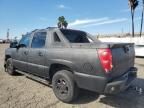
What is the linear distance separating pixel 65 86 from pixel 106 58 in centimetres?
147

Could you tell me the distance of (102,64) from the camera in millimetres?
3803

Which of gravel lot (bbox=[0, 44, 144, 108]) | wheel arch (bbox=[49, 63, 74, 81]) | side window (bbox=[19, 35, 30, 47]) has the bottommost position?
gravel lot (bbox=[0, 44, 144, 108])

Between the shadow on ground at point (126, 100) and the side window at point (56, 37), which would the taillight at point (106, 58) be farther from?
the side window at point (56, 37)

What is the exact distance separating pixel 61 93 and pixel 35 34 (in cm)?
224

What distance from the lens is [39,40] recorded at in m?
5.76

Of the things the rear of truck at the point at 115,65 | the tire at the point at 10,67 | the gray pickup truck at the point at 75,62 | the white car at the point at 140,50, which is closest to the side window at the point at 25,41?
the gray pickup truck at the point at 75,62

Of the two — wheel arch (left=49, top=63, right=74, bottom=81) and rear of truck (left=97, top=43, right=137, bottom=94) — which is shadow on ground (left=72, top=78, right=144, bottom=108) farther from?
wheel arch (left=49, top=63, right=74, bottom=81)

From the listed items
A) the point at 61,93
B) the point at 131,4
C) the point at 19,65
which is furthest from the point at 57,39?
the point at 131,4

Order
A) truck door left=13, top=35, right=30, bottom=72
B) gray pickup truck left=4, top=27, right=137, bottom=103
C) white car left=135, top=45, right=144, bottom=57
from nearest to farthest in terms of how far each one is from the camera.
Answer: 1. gray pickup truck left=4, top=27, right=137, bottom=103
2. truck door left=13, top=35, right=30, bottom=72
3. white car left=135, top=45, right=144, bottom=57

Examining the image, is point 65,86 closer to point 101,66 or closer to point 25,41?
point 101,66

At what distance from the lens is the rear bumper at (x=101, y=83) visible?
3.85 meters

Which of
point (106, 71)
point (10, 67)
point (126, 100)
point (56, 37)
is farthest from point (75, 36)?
point (10, 67)

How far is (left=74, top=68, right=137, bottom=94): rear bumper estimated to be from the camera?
3854mm

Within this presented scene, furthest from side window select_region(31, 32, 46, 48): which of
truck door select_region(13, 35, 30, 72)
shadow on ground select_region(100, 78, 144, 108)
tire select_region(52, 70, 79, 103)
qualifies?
shadow on ground select_region(100, 78, 144, 108)
